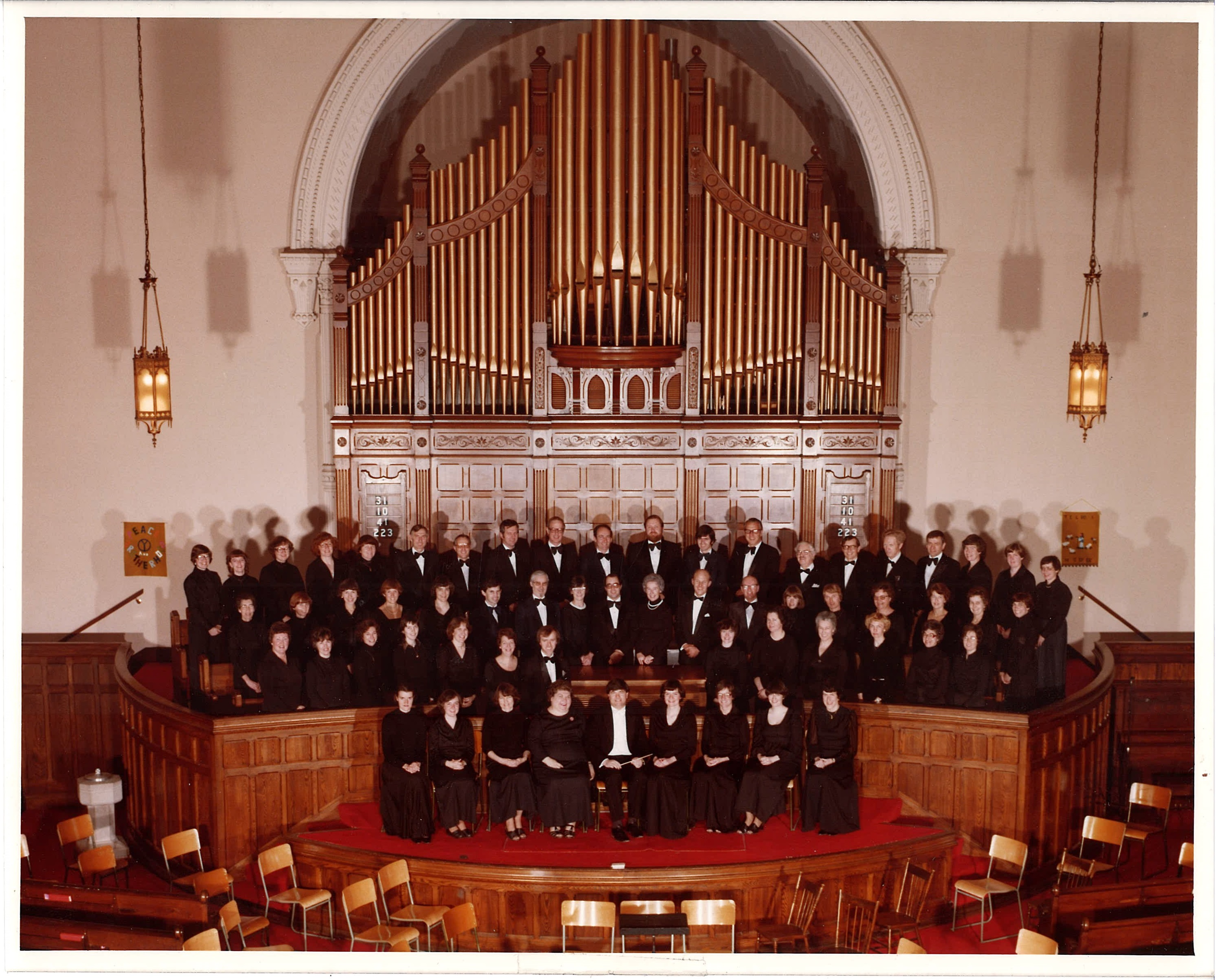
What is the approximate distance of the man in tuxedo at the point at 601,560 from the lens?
926 cm

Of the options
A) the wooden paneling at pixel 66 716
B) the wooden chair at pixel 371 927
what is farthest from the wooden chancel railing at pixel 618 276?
the wooden chair at pixel 371 927

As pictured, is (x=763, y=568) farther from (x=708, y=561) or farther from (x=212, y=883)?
(x=212, y=883)

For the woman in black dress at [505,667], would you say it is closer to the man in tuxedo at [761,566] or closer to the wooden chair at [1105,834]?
the man in tuxedo at [761,566]

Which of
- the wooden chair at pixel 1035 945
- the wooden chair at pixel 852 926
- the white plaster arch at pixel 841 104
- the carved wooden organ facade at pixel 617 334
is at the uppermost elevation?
the white plaster arch at pixel 841 104

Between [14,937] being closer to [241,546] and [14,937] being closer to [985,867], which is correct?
[241,546]

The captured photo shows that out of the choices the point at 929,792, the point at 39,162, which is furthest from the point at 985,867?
the point at 39,162

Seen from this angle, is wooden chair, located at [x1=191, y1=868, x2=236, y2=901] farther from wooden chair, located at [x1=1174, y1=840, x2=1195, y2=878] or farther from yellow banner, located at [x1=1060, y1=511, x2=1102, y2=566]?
yellow banner, located at [x1=1060, y1=511, x2=1102, y2=566]

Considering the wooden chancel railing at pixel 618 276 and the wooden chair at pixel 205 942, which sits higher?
the wooden chancel railing at pixel 618 276

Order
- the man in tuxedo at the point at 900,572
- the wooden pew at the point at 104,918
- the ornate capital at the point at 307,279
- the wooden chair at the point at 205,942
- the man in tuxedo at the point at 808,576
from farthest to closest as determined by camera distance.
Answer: the ornate capital at the point at 307,279 → the man in tuxedo at the point at 900,572 → the man in tuxedo at the point at 808,576 → the wooden pew at the point at 104,918 → the wooden chair at the point at 205,942

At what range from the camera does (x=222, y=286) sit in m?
10.0

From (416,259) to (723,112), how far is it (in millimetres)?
2699

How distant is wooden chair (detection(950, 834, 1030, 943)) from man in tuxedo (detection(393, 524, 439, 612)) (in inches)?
165

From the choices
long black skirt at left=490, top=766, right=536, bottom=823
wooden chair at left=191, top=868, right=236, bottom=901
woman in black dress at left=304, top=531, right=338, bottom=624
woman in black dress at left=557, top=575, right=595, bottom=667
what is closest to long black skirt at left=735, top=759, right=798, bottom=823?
long black skirt at left=490, top=766, right=536, bottom=823

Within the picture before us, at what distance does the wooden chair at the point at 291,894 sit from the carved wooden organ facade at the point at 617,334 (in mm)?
3249
